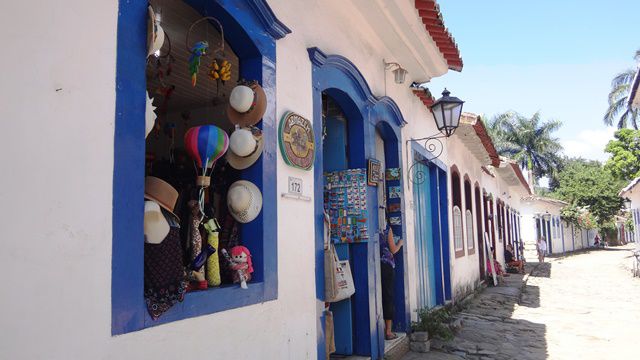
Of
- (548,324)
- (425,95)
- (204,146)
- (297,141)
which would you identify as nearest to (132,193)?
(204,146)

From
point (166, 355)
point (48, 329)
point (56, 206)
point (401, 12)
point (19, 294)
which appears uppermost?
point (401, 12)

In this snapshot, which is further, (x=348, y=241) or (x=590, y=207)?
(x=590, y=207)

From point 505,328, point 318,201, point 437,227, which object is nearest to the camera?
point 318,201

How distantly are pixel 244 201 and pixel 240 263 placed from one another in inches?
15.8

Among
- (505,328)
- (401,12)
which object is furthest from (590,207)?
(401,12)

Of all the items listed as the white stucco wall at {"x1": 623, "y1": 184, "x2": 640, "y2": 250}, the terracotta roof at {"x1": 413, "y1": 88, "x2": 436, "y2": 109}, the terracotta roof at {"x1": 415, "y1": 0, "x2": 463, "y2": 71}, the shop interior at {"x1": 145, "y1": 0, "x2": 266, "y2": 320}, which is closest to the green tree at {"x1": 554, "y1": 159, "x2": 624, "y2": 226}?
the white stucco wall at {"x1": 623, "y1": 184, "x2": 640, "y2": 250}

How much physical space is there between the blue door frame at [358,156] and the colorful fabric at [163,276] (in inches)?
69.5

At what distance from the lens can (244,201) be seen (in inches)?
129

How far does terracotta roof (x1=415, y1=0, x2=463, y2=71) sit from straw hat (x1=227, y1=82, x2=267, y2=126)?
2771mm

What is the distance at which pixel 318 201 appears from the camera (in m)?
4.32

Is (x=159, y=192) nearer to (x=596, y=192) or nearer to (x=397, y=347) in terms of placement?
(x=397, y=347)

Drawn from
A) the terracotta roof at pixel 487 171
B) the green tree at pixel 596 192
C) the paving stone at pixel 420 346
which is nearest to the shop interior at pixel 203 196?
the paving stone at pixel 420 346

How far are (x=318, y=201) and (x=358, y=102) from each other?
4.72 feet

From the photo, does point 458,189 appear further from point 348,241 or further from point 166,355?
point 166,355
